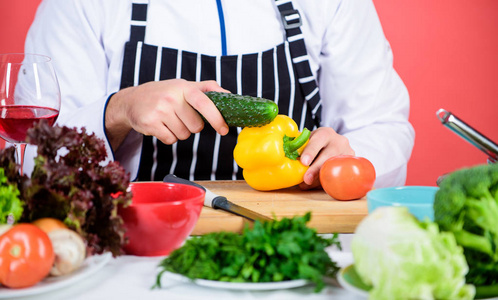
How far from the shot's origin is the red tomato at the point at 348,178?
1.26 metres

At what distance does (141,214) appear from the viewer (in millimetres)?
821

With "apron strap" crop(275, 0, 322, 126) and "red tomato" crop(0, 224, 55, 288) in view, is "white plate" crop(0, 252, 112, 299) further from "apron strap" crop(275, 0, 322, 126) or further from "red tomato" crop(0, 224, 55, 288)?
"apron strap" crop(275, 0, 322, 126)

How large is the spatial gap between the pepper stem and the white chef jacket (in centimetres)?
34

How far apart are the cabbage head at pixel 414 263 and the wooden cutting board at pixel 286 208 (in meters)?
0.39

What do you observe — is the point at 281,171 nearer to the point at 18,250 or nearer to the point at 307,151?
the point at 307,151

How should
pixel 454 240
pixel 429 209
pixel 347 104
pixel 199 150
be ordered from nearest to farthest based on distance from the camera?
pixel 454 240 < pixel 429 209 < pixel 199 150 < pixel 347 104

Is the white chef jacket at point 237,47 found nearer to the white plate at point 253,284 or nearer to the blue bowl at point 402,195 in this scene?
the blue bowl at point 402,195

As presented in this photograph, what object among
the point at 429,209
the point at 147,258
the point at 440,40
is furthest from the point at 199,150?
the point at 440,40

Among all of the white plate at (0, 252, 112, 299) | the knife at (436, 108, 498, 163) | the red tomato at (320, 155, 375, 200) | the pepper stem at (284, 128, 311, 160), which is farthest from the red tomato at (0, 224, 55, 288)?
the pepper stem at (284, 128, 311, 160)

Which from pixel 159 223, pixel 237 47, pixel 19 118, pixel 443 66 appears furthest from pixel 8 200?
pixel 443 66

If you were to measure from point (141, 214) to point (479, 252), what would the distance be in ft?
1.49

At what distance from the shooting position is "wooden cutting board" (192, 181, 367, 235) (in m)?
1.07

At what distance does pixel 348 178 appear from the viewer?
1.26 metres

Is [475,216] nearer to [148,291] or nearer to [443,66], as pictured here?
[148,291]
